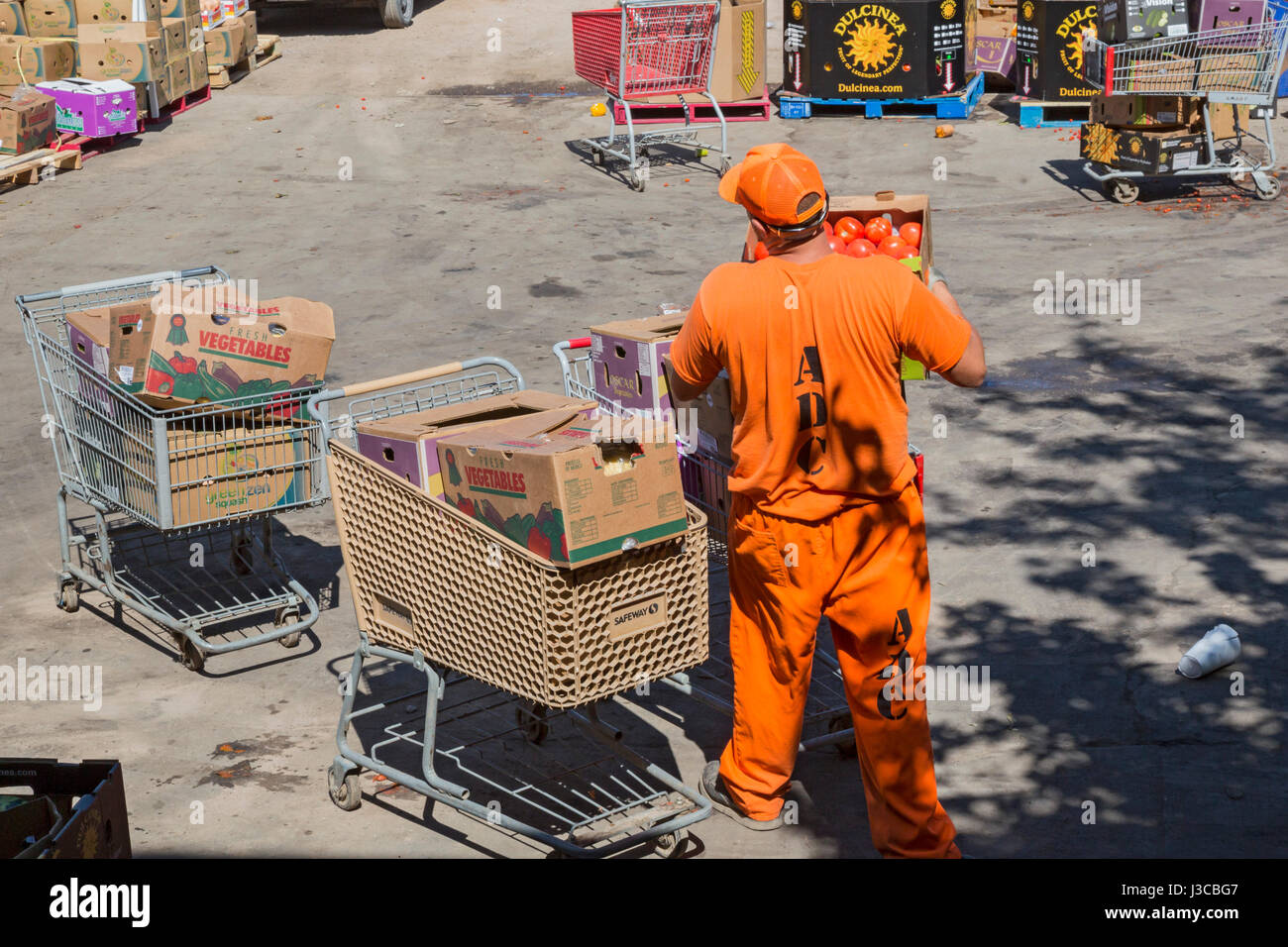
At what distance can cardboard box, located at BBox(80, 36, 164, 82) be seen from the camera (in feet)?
50.6

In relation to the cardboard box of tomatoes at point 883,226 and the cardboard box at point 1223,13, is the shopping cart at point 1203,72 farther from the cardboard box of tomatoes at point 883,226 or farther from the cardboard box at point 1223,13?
the cardboard box of tomatoes at point 883,226

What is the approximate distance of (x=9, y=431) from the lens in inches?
337

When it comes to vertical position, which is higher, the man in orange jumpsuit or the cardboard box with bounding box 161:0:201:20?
the cardboard box with bounding box 161:0:201:20

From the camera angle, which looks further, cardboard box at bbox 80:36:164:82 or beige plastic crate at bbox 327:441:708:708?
cardboard box at bbox 80:36:164:82

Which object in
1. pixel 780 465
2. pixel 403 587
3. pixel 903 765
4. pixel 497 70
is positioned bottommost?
pixel 903 765

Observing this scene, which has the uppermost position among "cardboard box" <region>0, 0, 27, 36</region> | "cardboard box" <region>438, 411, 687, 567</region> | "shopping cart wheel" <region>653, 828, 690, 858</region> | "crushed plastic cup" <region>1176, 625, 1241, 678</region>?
"cardboard box" <region>0, 0, 27, 36</region>

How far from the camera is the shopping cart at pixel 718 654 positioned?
5.06 metres

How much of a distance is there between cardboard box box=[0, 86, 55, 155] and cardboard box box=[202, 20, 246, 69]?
3504mm

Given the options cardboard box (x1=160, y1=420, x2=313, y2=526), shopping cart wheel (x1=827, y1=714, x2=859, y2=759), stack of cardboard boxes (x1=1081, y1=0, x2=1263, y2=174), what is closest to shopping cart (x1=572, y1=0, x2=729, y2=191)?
stack of cardboard boxes (x1=1081, y1=0, x2=1263, y2=174)

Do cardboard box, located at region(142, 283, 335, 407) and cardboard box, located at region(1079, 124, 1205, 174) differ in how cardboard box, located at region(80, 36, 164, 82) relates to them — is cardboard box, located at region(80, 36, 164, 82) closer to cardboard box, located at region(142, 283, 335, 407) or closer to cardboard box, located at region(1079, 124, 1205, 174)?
cardboard box, located at region(1079, 124, 1205, 174)

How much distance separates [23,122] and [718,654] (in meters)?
11.3

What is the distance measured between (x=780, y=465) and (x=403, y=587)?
131 cm
